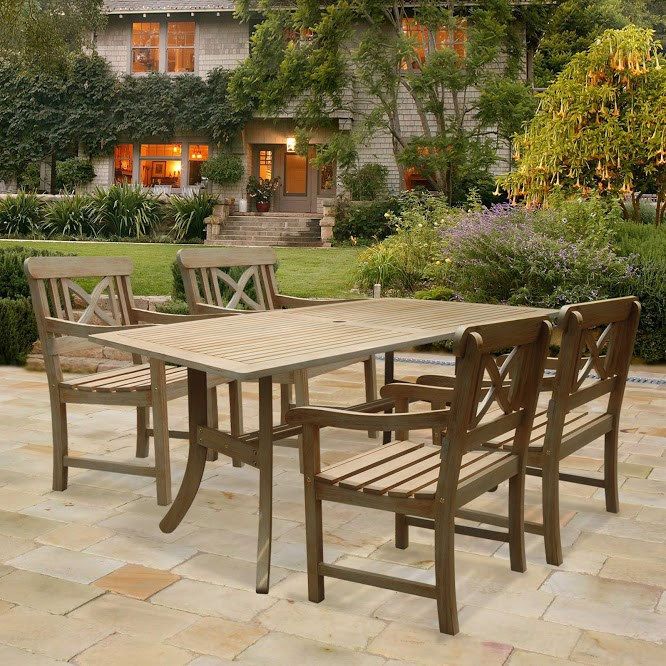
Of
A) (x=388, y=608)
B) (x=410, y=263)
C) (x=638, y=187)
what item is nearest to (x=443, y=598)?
(x=388, y=608)

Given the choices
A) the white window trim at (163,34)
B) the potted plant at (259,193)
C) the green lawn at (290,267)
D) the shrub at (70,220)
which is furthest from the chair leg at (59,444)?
the white window trim at (163,34)

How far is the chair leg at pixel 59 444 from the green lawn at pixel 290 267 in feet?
20.9

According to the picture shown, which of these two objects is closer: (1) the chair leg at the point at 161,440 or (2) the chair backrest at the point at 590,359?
(2) the chair backrest at the point at 590,359

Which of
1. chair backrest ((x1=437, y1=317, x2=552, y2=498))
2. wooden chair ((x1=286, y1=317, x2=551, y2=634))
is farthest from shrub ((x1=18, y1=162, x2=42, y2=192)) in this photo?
chair backrest ((x1=437, y1=317, x2=552, y2=498))

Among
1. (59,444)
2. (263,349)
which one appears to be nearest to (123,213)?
(59,444)

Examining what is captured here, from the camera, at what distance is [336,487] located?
2994 mm

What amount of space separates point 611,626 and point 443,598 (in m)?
0.53

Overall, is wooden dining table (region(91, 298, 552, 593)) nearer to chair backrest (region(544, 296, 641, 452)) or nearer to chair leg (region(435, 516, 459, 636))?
chair backrest (region(544, 296, 641, 452))

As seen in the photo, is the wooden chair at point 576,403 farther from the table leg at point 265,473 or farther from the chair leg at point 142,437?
the chair leg at point 142,437

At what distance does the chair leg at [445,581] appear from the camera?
2.83 metres

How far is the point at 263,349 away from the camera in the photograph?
3391mm

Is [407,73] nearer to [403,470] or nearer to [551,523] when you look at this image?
[551,523]

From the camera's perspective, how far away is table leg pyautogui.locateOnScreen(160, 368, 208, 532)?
12.2ft

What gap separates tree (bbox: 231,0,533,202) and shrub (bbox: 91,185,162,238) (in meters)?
3.42
